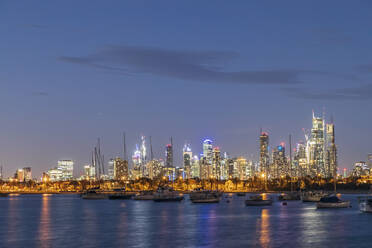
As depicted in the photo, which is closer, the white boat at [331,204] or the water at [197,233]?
the water at [197,233]

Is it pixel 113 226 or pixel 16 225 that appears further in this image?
pixel 16 225

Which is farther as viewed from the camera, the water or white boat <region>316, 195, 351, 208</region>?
white boat <region>316, 195, 351, 208</region>

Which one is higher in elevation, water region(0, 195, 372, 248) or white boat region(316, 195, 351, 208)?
white boat region(316, 195, 351, 208)

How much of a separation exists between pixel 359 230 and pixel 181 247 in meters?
30.8

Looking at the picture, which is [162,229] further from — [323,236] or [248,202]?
[248,202]

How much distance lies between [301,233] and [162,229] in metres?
20.8

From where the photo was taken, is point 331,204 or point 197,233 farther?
point 331,204

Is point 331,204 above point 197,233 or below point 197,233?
above

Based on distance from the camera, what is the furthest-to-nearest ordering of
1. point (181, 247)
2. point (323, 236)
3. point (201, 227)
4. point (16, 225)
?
1. point (16, 225)
2. point (201, 227)
3. point (323, 236)
4. point (181, 247)

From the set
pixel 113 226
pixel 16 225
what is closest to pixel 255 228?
pixel 113 226

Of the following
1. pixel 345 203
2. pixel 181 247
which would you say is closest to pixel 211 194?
pixel 345 203

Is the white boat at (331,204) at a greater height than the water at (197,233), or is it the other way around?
the white boat at (331,204)

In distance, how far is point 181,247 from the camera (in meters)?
69.2

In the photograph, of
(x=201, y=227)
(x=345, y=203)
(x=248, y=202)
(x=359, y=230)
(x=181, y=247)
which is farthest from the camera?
(x=248, y=202)
